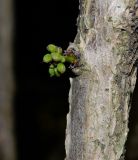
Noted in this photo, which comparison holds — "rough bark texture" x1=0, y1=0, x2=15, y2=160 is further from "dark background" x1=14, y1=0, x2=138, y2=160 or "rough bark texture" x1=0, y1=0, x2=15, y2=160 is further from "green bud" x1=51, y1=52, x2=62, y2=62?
"green bud" x1=51, y1=52, x2=62, y2=62

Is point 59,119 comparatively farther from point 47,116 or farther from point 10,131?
point 10,131

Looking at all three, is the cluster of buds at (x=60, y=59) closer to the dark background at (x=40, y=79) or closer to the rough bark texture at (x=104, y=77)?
the rough bark texture at (x=104, y=77)

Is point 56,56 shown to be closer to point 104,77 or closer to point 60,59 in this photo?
point 60,59

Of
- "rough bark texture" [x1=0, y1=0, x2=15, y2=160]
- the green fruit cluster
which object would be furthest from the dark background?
the green fruit cluster

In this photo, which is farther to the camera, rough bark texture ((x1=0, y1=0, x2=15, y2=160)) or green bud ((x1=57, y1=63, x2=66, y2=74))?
rough bark texture ((x1=0, y1=0, x2=15, y2=160))

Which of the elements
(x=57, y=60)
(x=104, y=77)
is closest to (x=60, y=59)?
(x=57, y=60)

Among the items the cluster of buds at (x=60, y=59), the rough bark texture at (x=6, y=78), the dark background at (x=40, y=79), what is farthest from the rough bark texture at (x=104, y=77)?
the dark background at (x=40, y=79)

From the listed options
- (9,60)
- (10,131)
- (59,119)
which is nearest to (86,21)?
(9,60)

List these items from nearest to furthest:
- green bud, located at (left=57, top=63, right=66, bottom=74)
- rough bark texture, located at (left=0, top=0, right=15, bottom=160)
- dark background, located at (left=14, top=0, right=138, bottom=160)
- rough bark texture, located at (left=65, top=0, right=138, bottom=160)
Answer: rough bark texture, located at (left=65, top=0, right=138, bottom=160) → green bud, located at (left=57, top=63, right=66, bottom=74) → rough bark texture, located at (left=0, top=0, right=15, bottom=160) → dark background, located at (left=14, top=0, right=138, bottom=160)
